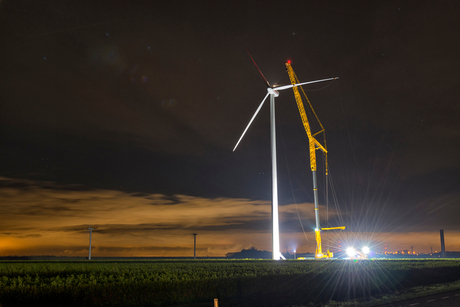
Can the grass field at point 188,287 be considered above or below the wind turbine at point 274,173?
below

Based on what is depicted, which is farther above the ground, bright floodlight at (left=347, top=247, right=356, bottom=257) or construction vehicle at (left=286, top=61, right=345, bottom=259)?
construction vehicle at (left=286, top=61, right=345, bottom=259)

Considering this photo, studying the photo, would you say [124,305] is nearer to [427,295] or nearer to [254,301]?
[254,301]

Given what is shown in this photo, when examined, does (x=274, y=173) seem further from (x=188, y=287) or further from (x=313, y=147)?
(x=313, y=147)

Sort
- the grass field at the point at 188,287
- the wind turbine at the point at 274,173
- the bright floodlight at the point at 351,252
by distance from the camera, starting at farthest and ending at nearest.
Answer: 1. the bright floodlight at the point at 351,252
2. the wind turbine at the point at 274,173
3. the grass field at the point at 188,287

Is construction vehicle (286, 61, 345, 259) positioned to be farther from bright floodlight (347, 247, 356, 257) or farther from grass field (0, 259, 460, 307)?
grass field (0, 259, 460, 307)

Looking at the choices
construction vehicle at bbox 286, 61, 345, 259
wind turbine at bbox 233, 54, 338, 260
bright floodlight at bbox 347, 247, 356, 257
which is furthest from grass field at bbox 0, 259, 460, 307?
construction vehicle at bbox 286, 61, 345, 259

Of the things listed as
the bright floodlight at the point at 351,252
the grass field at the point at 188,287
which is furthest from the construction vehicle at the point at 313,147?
the grass field at the point at 188,287

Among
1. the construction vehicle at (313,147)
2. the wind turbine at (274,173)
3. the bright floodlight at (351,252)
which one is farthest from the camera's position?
the construction vehicle at (313,147)

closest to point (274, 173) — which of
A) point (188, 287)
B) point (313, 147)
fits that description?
point (188, 287)

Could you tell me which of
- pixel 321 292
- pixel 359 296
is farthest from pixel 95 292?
pixel 359 296

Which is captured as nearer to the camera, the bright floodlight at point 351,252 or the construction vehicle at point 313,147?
the bright floodlight at point 351,252

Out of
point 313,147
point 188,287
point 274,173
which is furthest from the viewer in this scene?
point 313,147

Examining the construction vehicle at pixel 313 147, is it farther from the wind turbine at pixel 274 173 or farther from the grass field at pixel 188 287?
the grass field at pixel 188 287

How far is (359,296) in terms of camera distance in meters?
21.3
